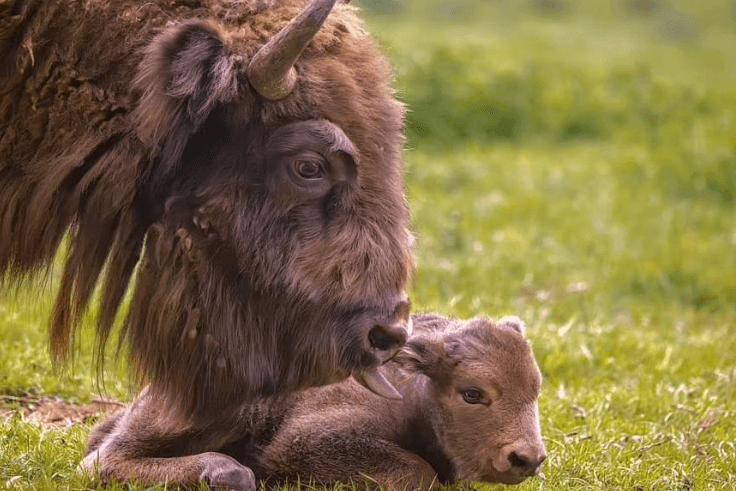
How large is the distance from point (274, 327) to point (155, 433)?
79 cm

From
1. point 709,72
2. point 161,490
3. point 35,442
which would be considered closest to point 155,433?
point 161,490

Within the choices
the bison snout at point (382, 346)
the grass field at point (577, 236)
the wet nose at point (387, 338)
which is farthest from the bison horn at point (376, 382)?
the grass field at point (577, 236)

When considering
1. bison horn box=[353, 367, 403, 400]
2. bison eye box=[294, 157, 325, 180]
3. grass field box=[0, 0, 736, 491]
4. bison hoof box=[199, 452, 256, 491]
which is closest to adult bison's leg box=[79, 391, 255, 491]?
bison hoof box=[199, 452, 256, 491]

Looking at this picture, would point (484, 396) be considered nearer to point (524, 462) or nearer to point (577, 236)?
point (524, 462)

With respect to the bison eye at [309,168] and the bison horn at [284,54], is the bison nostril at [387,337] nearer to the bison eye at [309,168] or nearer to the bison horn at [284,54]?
the bison eye at [309,168]

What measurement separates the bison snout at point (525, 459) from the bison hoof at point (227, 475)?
3.13 ft

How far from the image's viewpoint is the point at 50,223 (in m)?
4.68

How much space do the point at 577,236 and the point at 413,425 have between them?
639 cm

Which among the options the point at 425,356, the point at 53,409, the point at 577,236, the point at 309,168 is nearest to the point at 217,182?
the point at 309,168

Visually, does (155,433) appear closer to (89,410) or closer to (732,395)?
(89,410)

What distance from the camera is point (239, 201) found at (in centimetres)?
451

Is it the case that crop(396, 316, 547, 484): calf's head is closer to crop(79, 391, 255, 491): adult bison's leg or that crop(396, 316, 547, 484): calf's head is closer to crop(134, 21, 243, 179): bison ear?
crop(79, 391, 255, 491): adult bison's leg

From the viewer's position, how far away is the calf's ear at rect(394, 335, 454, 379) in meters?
5.10

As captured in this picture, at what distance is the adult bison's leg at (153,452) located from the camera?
4.73 m
